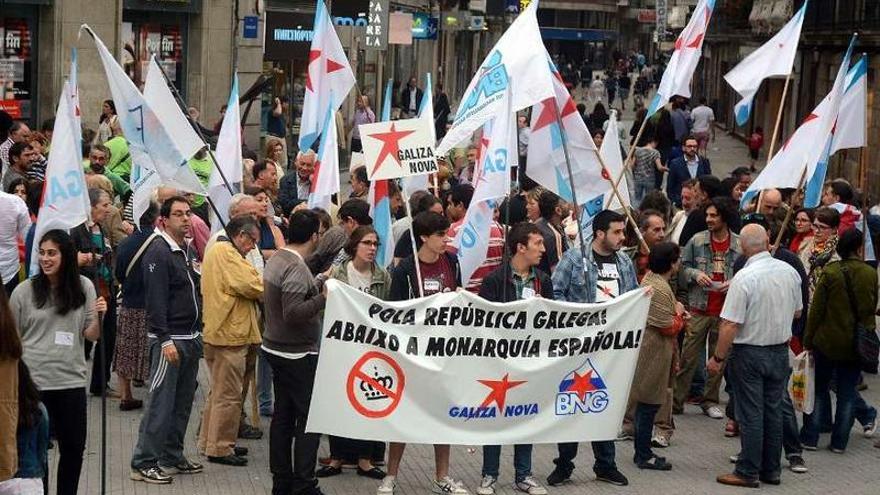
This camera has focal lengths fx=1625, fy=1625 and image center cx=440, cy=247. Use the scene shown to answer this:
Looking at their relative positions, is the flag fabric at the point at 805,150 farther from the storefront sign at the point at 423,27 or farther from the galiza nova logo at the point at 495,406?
the storefront sign at the point at 423,27

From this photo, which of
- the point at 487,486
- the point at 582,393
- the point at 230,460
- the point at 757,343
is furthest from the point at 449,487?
the point at 757,343

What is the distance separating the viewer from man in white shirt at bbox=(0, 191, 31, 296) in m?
11.3

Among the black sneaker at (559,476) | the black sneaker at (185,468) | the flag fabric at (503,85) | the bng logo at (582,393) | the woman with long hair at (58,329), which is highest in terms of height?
the flag fabric at (503,85)

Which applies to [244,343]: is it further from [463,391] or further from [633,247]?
[633,247]

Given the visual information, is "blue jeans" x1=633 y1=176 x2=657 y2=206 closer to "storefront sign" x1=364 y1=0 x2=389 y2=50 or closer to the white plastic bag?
the white plastic bag

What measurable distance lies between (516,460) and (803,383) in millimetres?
2723

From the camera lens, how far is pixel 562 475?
10602 millimetres

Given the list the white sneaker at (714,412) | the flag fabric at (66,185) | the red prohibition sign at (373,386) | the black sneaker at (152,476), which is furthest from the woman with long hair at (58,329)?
the white sneaker at (714,412)

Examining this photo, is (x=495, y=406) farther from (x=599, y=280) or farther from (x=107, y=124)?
(x=107, y=124)

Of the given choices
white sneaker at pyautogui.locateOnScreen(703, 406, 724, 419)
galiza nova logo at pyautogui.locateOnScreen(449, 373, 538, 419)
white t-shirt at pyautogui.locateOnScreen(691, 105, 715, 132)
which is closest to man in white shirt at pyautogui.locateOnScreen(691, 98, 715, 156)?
white t-shirt at pyautogui.locateOnScreen(691, 105, 715, 132)

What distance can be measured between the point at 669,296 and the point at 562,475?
1.46 meters

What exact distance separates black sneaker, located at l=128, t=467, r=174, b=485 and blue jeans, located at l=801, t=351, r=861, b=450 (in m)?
4.87

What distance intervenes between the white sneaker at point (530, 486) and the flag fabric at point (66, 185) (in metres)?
3.18

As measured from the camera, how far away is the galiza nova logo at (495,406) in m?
9.89
